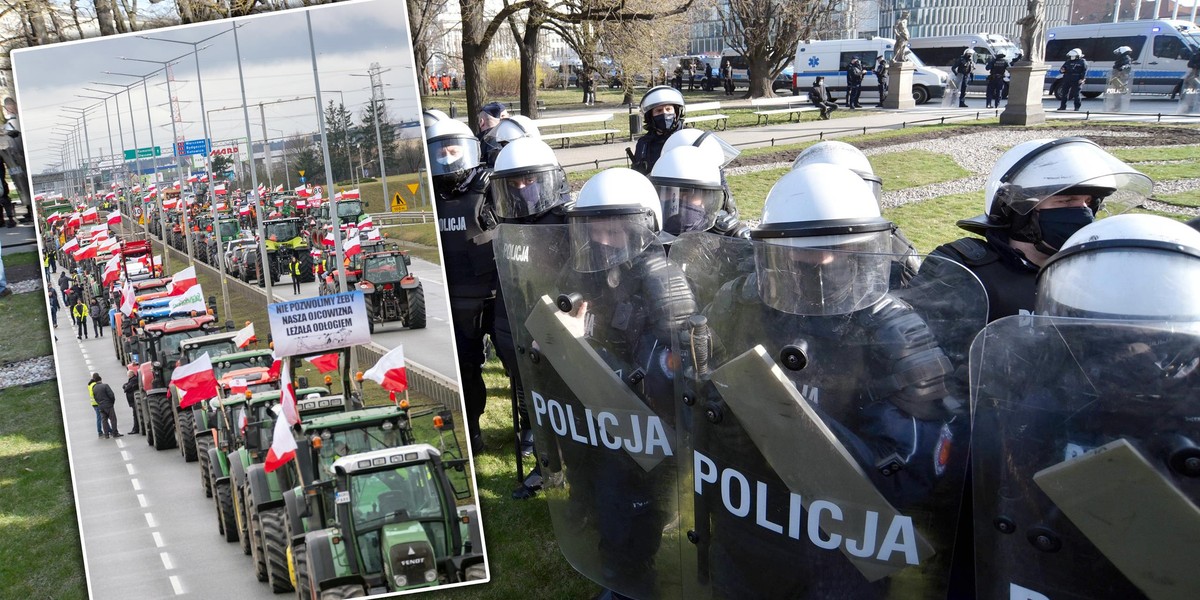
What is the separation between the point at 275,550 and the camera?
4660mm

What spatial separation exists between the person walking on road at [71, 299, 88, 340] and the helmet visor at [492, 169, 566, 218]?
229 centimetres

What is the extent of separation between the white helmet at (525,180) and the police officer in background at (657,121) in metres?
2.13

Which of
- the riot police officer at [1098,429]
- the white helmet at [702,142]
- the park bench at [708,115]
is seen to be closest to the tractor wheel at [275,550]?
the white helmet at [702,142]

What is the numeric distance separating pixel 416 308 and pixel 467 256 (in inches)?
56.4

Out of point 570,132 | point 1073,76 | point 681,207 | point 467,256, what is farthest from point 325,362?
point 1073,76

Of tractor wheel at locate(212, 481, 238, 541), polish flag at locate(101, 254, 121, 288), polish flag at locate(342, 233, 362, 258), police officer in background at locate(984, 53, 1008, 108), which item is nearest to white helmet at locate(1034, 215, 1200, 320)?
polish flag at locate(342, 233, 362, 258)

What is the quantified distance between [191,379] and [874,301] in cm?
403

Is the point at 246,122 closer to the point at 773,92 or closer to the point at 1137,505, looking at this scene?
the point at 1137,505

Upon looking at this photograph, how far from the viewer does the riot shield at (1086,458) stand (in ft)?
5.92

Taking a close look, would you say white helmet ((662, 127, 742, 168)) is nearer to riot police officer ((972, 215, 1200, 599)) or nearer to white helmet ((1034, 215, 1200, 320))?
white helmet ((1034, 215, 1200, 320))

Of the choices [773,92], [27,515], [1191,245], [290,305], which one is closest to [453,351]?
[290,305]

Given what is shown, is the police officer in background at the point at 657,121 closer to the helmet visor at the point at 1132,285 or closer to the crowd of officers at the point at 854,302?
the crowd of officers at the point at 854,302

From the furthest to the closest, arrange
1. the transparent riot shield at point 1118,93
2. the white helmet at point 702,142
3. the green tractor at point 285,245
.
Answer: the transparent riot shield at point 1118,93, the white helmet at point 702,142, the green tractor at point 285,245

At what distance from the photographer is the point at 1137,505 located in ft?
5.96
